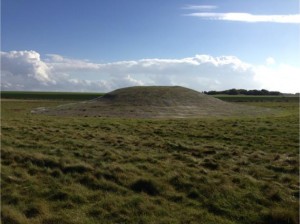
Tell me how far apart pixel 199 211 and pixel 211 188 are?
164cm

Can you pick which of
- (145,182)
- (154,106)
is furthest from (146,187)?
(154,106)

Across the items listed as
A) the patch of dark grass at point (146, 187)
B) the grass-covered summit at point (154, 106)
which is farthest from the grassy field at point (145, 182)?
the grass-covered summit at point (154, 106)

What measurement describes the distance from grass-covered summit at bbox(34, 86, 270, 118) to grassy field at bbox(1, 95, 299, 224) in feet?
86.6

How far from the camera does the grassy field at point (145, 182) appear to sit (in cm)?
897

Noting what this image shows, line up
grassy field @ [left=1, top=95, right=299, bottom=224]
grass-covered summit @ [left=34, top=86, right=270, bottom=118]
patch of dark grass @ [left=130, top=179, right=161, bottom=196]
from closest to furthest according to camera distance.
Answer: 1. grassy field @ [left=1, top=95, right=299, bottom=224]
2. patch of dark grass @ [left=130, top=179, right=161, bottom=196]
3. grass-covered summit @ [left=34, top=86, right=270, bottom=118]

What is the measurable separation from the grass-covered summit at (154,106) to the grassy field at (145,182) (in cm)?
2639

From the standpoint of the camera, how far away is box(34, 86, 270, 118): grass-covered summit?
46438 mm

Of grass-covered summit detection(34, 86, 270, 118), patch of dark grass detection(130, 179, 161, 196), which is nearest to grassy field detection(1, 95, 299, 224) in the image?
patch of dark grass detection(130, 179, 161, 196)

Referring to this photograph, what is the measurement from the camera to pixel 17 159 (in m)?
13.8

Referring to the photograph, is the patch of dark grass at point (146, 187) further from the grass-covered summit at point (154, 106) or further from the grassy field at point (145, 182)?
the grass-covered summit at point (154, 106)

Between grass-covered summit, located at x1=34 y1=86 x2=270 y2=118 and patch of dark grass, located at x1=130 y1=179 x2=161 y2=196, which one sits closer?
patch of dark grass, located at x1=130 y1=179 x2=161 y2=196

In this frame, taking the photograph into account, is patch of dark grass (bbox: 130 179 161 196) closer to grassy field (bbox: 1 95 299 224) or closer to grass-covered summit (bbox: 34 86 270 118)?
grassy field (bbox: 1 95 299 224)

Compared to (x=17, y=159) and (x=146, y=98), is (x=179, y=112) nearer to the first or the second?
(x=146, y=98)

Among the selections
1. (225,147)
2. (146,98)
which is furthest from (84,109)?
(225,147)
